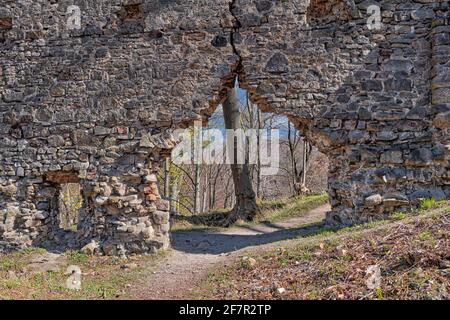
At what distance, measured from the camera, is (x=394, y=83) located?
6.63 m

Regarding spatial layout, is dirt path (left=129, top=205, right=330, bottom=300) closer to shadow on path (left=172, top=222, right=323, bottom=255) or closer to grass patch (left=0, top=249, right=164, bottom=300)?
shadow on path (left=172, top=222, right=323, bottom=255)

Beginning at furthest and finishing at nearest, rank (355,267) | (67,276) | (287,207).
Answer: (287,207)
(67,276)
(355,267)

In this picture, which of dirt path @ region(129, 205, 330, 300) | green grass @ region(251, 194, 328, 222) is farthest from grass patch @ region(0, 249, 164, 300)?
green grass @ region(251, 194, 328, 222)

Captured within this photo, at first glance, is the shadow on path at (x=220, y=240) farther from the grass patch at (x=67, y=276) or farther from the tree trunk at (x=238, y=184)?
the tree trunk at (x=238, y=184)

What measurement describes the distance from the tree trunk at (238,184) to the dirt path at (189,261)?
1.64m

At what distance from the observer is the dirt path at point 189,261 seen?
17.0ft

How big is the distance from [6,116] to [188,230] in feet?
16.2

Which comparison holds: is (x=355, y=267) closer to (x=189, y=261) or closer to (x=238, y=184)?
(x=189, y=261)

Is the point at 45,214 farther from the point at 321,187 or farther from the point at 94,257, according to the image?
the point at 321,187

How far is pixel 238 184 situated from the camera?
11.9m

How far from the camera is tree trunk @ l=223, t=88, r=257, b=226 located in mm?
11469

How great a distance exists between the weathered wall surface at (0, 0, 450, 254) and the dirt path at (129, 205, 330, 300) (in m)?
0.58

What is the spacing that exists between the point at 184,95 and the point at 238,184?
5.40 m

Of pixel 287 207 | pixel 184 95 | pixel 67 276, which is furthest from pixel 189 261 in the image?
pixel 287 207
